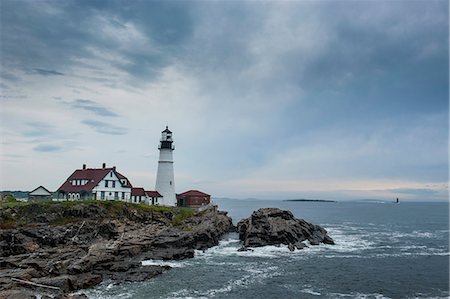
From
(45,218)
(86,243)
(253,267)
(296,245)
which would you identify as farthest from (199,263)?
(45,218)

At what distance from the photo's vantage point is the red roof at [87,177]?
64.2 m

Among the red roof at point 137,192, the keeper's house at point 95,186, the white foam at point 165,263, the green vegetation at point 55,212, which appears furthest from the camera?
the red roof at point 137,192

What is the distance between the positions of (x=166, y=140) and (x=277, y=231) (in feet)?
93.9

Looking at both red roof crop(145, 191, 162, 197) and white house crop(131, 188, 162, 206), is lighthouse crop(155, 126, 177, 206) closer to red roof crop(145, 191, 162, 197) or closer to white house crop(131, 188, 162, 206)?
red roof crop(145, 191, 162, 197)

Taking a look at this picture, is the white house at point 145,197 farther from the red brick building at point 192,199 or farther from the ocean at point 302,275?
the ocean at point 302,275

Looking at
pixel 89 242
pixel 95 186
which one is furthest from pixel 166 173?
pixel 89 242

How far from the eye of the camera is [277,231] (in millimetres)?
53406

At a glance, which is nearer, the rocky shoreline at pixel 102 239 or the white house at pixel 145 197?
the rocky shoreline at pixel 102 239

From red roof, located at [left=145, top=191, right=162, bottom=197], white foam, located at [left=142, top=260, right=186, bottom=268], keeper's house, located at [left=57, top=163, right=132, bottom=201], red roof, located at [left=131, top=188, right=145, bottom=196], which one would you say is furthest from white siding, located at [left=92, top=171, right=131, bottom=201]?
white foam, located at [left=142, top=260, right=186, bottom=268]

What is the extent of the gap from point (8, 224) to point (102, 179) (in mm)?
19511

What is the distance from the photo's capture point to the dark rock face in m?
52.6

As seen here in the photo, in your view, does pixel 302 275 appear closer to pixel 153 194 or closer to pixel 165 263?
pixel 165 263

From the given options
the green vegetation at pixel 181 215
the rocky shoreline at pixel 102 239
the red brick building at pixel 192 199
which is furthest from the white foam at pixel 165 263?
the red brick building at pixel 192 199

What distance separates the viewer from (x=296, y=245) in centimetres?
5141
